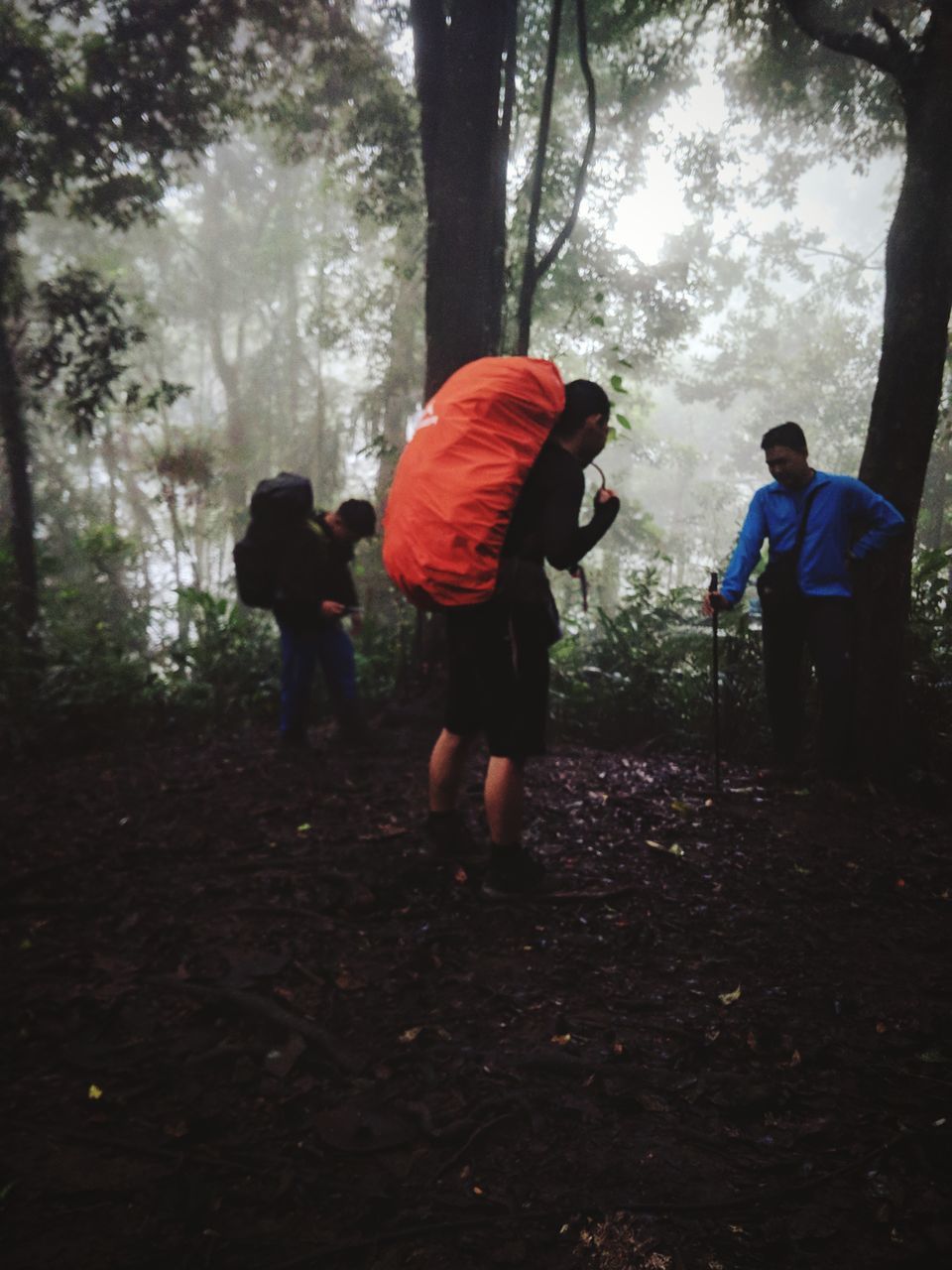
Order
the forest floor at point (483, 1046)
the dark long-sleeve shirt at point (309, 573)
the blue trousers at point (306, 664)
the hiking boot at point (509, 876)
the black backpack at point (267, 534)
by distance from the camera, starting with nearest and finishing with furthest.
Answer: the forest floor at point (483, 1046) < the hiking boot at point (509, 876) < the black backpack at point (267, 534) < the dark long-sleeve shirt at point (309, 573) < the blue trousers at point (306, 664)

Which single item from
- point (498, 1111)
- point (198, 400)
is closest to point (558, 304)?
point (498, 1111)

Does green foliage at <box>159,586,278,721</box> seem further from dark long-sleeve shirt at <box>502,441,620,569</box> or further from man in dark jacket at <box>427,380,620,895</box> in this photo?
dark long-sleeve shirt at <box>502,441,620,569</box>

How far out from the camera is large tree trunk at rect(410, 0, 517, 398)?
5.52 metres

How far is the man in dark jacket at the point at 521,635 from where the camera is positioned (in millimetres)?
2691

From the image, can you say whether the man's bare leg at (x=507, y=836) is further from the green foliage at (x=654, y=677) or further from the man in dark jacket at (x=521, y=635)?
the green foliage at (x=654, y=677)

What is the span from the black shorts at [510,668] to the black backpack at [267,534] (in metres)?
2.32

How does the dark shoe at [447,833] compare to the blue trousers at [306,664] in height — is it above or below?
below

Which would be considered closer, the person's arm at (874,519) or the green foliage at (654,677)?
the person's arm at (874,519)

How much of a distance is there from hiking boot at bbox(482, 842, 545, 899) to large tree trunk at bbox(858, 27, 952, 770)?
2.36 m

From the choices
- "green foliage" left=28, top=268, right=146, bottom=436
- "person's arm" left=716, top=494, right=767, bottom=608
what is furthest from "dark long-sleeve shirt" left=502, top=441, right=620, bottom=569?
"green foliage" left=28, top=268, right=146, bottom=436

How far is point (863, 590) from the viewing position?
13.8 feet

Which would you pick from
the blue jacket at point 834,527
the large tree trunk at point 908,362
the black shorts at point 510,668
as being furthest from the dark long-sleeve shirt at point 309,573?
the large tree trunk at point 908,362

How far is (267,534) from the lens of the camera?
482 cm

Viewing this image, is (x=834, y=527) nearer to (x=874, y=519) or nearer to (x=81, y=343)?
(x=874, y=519)
